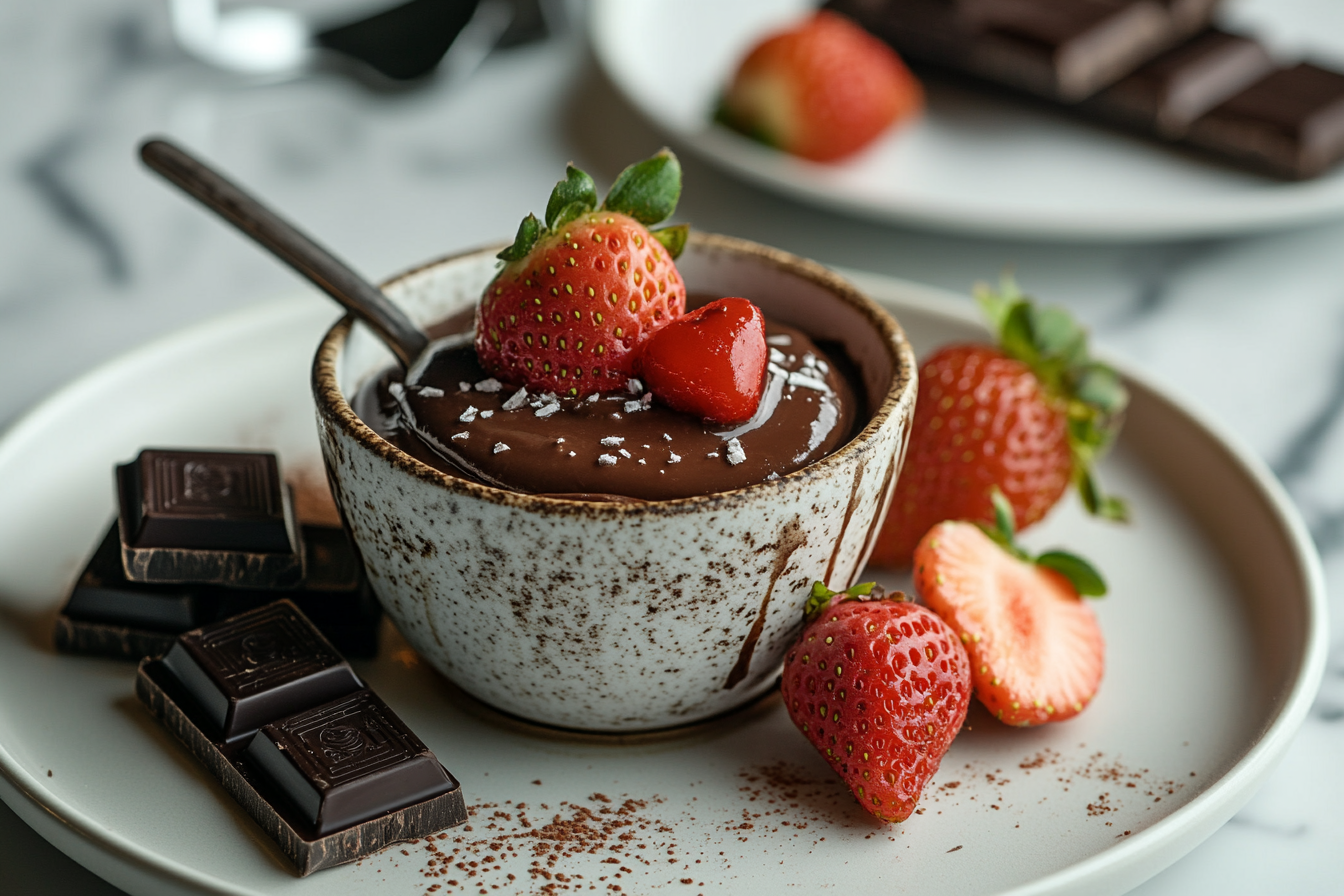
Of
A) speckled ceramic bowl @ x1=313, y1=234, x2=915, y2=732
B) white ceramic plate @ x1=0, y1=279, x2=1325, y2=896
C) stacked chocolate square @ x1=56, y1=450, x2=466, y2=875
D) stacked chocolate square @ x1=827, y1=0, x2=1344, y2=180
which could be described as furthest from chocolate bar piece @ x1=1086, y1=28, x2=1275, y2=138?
stacked chocolate square @ x1=56, y1=450, x2=466, y2=875

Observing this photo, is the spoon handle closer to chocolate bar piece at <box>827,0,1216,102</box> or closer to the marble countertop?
the marble countertop

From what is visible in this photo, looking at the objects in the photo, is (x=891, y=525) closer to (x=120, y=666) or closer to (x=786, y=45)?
(x=120, y=666)

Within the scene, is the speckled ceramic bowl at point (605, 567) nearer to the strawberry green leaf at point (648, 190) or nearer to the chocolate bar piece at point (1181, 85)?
the strawberry green leaf at point (648, 190)

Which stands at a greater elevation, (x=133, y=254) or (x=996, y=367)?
(x=996, y=367)

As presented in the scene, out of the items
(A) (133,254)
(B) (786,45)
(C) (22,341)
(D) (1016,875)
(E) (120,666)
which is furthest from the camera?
(B) (786,45)

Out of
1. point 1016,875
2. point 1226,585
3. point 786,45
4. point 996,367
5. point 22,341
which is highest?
point 786,45

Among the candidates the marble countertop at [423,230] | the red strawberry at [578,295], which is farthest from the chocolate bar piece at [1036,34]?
the red strawberry at [578,295]

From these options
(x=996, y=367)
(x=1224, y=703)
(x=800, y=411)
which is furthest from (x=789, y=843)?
(x=996, y=367)
